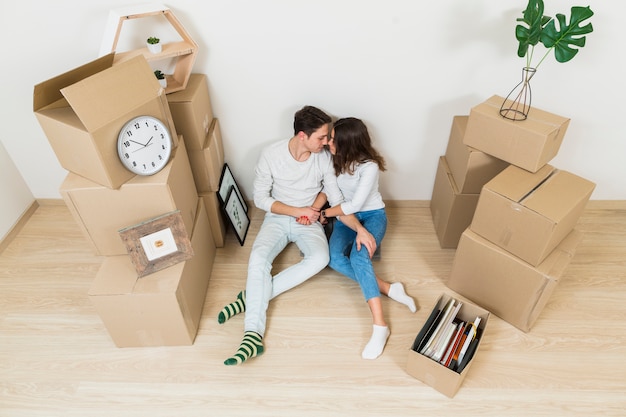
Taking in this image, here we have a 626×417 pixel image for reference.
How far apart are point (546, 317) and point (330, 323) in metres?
0.93

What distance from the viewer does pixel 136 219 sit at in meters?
1.60

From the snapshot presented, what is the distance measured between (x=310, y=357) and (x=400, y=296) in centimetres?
49

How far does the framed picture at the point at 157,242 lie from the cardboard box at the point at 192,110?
429mm

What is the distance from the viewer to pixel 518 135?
64.4 inches

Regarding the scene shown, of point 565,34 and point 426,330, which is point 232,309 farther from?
point 565,34

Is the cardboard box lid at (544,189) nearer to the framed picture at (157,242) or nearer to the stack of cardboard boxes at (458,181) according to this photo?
the stack of cardboard boxes at (458,181)

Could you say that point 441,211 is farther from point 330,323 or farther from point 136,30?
point 136,30

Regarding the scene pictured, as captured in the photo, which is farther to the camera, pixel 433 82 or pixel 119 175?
pixel 433 82

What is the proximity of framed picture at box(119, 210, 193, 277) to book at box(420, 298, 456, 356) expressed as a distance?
97 cm

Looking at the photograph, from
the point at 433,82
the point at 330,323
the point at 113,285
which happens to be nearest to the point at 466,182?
the point at 433,82

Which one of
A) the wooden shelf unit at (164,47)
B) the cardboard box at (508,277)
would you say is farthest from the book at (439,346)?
the wooden shelf unit at (164,47)

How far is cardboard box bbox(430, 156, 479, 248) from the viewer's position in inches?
79.0

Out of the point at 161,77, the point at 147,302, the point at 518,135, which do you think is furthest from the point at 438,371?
the point at 161,77

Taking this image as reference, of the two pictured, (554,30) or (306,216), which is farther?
(306,216)
